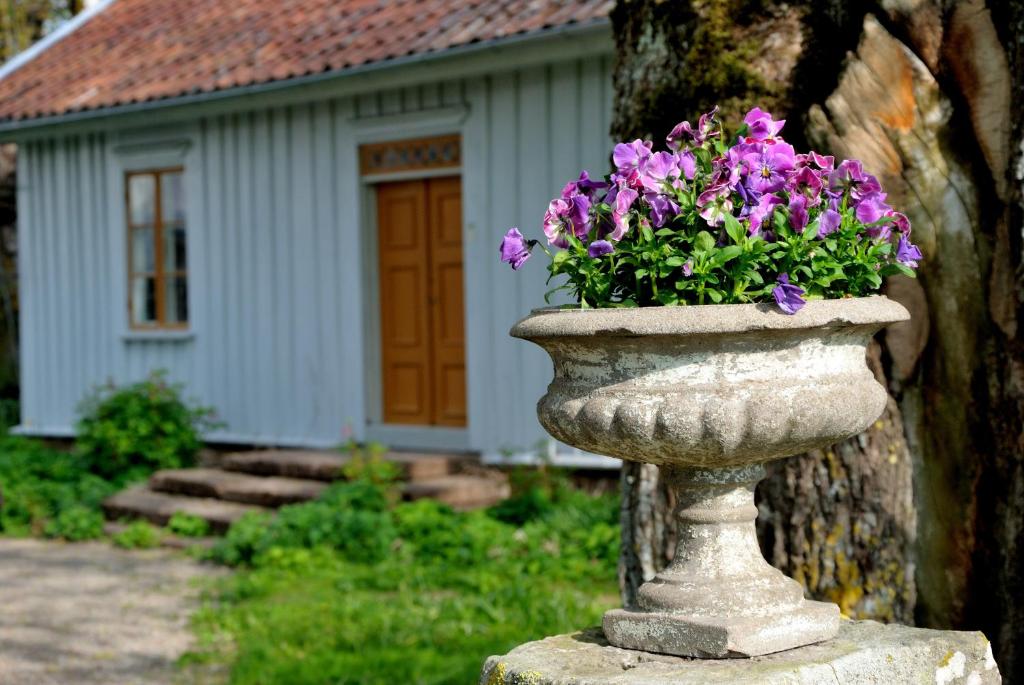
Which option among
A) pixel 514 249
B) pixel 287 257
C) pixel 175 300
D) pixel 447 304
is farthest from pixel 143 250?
pixel 514 249

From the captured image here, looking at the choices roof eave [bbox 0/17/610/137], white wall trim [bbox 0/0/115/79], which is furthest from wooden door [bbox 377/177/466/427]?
white wall trim [bbox 0/0/115/79]

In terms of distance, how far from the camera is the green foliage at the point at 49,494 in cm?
1023

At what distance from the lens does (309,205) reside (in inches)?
447

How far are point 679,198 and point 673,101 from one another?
1.38 metres

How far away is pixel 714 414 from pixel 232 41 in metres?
10.4

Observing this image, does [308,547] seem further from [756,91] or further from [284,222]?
[756,91]

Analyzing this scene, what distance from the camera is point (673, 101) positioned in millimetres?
4152

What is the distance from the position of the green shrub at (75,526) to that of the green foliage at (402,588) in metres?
1.64

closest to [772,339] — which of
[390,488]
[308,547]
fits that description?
[308,547]

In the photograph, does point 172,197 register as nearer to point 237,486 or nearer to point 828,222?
point 237,486

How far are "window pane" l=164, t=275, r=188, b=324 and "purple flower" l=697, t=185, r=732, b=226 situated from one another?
34.0 feet

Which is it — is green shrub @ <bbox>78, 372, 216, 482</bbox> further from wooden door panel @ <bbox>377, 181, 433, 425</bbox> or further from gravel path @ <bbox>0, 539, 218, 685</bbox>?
wooden door panel @ <bbox>377, 181, 433, 425</bbox>

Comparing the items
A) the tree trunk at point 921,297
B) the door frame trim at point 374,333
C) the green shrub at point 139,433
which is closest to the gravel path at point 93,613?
Result: the green shrub at point 139,433

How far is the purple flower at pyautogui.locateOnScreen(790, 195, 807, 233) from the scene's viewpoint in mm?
2826
